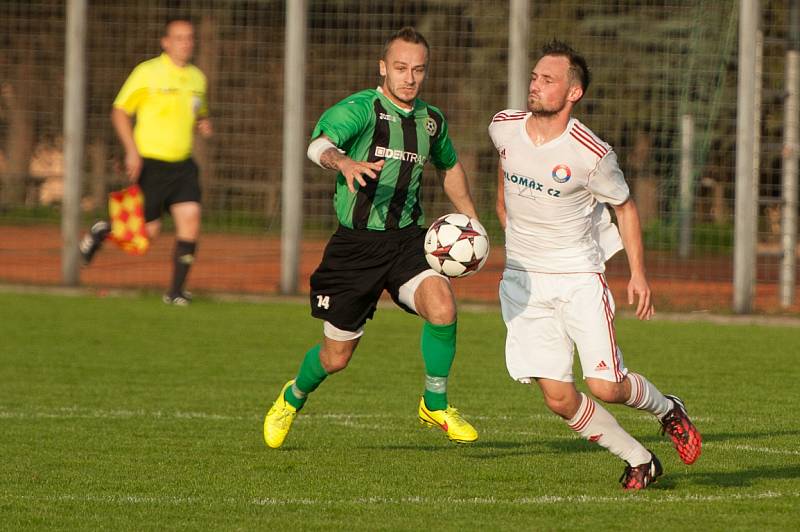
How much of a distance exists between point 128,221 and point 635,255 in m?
8.83

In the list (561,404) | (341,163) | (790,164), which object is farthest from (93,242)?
(561,404)

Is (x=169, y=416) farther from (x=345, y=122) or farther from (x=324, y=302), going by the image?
(x=345, y=122)

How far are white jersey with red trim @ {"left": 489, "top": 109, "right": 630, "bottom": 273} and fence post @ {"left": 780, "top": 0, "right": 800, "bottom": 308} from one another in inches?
338

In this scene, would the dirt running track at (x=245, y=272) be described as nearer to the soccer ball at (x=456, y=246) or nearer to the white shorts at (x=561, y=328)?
the soccer ball at (x=456, y=246)

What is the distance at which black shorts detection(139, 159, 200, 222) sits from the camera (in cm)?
1409

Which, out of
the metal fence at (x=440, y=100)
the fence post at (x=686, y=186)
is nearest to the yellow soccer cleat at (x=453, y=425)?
the metal fence at (x=440, y=100)

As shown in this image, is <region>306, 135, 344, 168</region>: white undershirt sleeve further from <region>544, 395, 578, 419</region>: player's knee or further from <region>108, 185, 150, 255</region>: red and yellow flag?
<region>108, 185, 150, 255</region>: red and yellow flag

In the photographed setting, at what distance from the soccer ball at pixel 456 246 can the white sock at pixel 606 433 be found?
100 centimetres

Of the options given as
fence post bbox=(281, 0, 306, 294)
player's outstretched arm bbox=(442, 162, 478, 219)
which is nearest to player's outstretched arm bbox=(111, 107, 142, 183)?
fence post bbox=(281, 0, 306, 294)

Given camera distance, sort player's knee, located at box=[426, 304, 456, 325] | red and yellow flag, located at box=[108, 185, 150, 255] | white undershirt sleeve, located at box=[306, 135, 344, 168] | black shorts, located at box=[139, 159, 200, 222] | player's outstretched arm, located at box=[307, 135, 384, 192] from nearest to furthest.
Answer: player's outstretched arm, located at box=[307, 135, 384, 192]
white undershirt sleeve, located at box=[306, 135, 344, 168]
player's knee, located at box=[426, 304, 456, 325]
black shorts, located at box=[139, 159, 200, 222]
red and yellow flag, located at box=[108, 185, 150, 255]

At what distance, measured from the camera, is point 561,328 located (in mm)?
6477

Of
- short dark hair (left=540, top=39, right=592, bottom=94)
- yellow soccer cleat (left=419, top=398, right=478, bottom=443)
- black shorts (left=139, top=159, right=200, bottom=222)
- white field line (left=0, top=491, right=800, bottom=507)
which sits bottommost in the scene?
white field line (left=0, top=491, right=800, bottom=507)

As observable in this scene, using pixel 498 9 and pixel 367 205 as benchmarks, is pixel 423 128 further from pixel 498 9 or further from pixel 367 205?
pixel 498 9

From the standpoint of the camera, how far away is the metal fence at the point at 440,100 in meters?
15.4
